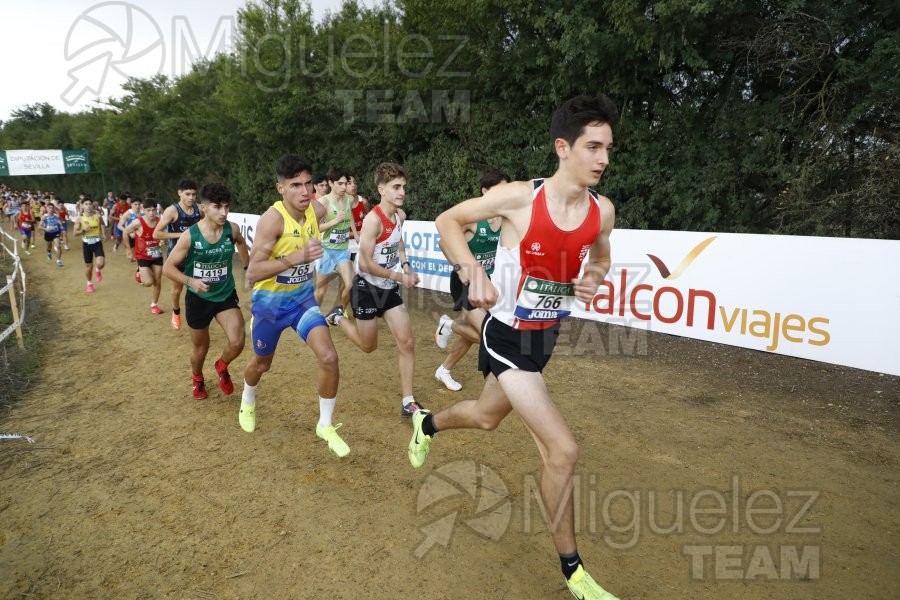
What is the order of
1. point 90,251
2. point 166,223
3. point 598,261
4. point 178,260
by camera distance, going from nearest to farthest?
point 598,261, point 178,260, point 166,223, point 90,251

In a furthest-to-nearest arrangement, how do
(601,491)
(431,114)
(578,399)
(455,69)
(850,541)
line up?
(431,114) < (455,69) < (578,399) < (601,491) < (850,541)

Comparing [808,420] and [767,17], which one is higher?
[767,17]

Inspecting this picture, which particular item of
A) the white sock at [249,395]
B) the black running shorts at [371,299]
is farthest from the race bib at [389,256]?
the white sock at [249,395]

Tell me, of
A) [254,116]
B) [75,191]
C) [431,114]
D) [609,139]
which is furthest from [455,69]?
[75,191]

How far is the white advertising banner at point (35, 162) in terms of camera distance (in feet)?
137

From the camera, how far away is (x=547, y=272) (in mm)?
2736

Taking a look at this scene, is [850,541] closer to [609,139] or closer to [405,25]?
[609,139]

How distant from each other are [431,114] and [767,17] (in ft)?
27.0

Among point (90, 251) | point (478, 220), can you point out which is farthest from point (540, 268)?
point (90, 251)

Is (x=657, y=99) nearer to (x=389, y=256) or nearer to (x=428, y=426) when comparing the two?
(x=389, y=256)

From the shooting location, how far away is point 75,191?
2119 inches

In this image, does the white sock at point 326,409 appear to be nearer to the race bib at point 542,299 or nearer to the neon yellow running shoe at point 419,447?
the neon yellow running shoe at point 419,447

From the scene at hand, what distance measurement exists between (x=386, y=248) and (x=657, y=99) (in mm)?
7573

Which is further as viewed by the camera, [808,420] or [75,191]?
[75,191]
